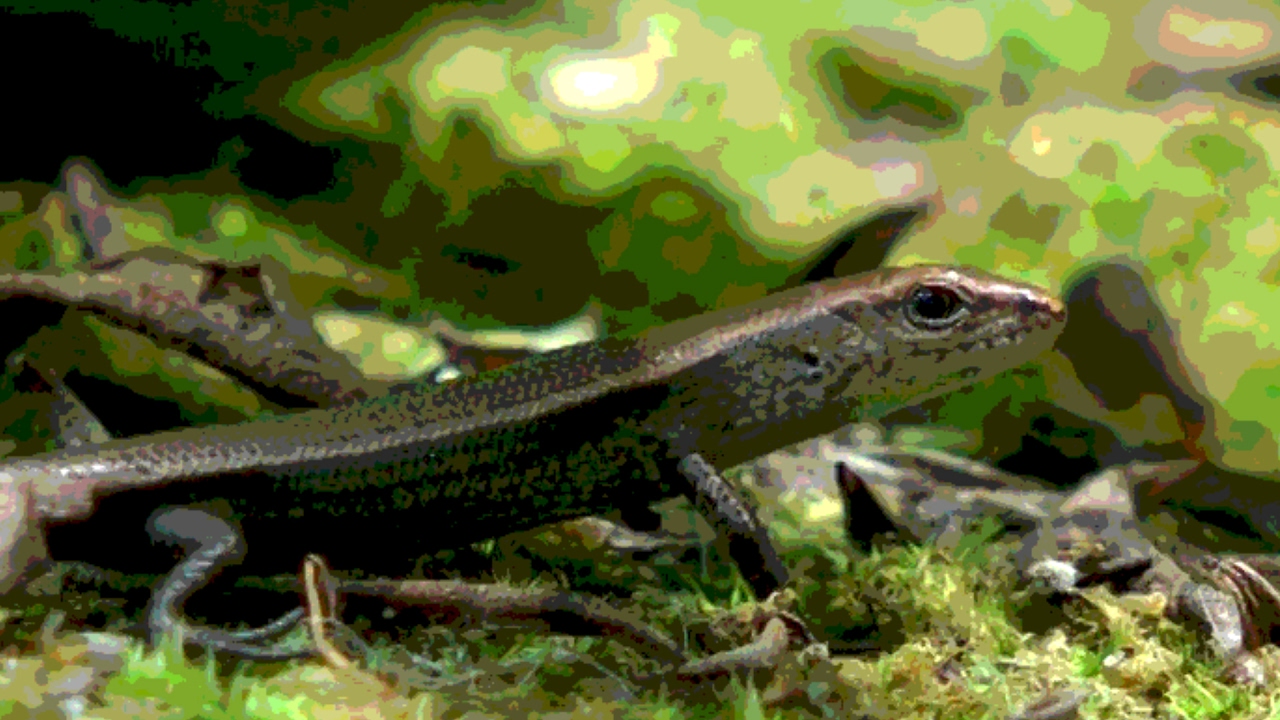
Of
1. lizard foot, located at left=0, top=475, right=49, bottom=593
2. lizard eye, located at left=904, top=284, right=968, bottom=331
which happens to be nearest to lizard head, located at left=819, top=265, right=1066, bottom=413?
lizard eye, located at left=904, top=284, right=968, bottom=331

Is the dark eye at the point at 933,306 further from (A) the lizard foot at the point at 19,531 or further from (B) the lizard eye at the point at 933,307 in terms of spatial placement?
(A) the lizard foot at the point at 19,531

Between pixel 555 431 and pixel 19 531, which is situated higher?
pixel 19 531

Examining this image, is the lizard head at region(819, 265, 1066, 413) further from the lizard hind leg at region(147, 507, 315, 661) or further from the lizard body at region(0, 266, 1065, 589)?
the lizard hind leg at region(147, 507, 315, 661)

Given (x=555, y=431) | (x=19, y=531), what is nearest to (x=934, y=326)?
(x=555, y=431)

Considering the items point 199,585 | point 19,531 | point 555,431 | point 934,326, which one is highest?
point 19,531

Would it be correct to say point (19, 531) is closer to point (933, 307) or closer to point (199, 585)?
point (199, 585)

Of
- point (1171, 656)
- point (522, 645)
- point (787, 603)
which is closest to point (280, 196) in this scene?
point (522, 645)

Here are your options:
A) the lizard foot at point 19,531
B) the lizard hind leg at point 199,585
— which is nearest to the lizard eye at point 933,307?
the lizard hind leg at point 199,585

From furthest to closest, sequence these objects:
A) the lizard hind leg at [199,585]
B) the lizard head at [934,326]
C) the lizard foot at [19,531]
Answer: the lizard head at [934,326] → the lizard foot at [19,531] → the lizard hind leg at [199,585]

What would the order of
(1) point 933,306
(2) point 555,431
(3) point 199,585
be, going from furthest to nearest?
(1) point 933,306, (2) point 555,431, (3) point 199,585
